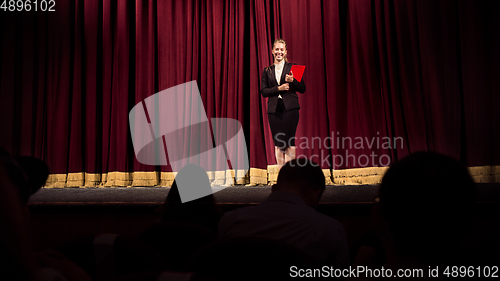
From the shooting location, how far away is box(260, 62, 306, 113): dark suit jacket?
331cm

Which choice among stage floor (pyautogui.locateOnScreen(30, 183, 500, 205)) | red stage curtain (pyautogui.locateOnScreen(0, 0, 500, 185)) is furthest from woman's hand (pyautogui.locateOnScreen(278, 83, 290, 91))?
stage floor (pyautogui.locateOnScreen(30, 183, 500, 205))

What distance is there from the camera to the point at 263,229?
1085 millimetres

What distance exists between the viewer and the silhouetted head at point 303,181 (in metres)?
1.40

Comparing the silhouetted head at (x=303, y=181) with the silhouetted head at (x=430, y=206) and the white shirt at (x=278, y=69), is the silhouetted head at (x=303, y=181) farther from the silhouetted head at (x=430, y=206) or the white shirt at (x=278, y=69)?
the white shirt at (x=278, y=69)

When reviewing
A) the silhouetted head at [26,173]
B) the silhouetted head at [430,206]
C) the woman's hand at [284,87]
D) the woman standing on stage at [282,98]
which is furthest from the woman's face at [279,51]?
the silhouetted head at [430,206]

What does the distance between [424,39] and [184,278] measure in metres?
4.25

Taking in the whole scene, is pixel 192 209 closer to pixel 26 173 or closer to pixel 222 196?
pixel 26 173

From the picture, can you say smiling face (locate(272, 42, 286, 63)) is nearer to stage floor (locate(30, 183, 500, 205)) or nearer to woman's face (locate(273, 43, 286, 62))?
woman's face (locate(273, 43, 286, 62))

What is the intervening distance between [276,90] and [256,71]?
3.07 ft

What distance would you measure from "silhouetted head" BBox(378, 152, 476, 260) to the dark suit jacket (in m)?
2.69

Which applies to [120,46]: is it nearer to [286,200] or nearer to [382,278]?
[286,200]

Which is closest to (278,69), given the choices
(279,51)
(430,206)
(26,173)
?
(279,51)

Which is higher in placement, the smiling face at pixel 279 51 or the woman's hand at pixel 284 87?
the smiling face at pixel 279 51

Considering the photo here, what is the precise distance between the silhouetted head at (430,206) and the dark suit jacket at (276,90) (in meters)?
2.69
